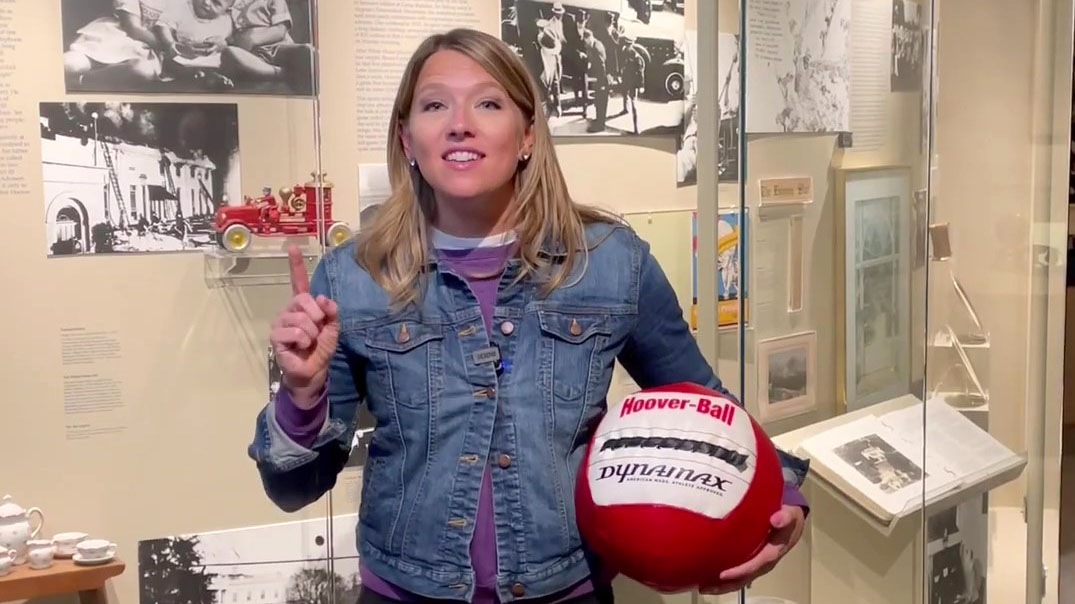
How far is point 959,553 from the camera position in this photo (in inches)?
85.6

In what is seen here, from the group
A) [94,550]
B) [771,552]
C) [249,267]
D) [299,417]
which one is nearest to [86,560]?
[94,550]

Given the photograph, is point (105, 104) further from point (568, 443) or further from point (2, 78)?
point (568, 443)

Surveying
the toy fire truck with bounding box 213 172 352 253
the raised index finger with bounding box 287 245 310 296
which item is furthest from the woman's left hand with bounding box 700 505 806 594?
the toy fire truck with bounding box 213 172 352 253

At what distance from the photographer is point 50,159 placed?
85.0 inches

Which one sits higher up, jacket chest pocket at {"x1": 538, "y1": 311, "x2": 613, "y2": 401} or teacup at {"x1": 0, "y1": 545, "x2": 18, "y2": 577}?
jacket chest pocket at {"x1": 538, "y1": 311, "x2": 613, "y2": 401}

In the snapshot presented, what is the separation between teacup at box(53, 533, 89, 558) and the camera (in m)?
2.18

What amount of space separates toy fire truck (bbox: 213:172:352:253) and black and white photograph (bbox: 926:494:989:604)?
1.34 meters

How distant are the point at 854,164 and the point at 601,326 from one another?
2.82 ft

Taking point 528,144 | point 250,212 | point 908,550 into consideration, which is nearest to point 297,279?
point 528,144

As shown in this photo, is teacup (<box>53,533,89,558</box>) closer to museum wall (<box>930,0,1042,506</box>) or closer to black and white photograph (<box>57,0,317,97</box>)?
black and white photograph (<box>57,0,317,97</box>)

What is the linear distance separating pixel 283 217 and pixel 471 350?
98cm

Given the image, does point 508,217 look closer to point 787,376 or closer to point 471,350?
point 471,350

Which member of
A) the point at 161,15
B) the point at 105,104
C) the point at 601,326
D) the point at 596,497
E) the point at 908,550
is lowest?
the point at 908,550

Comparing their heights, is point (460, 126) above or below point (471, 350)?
above
